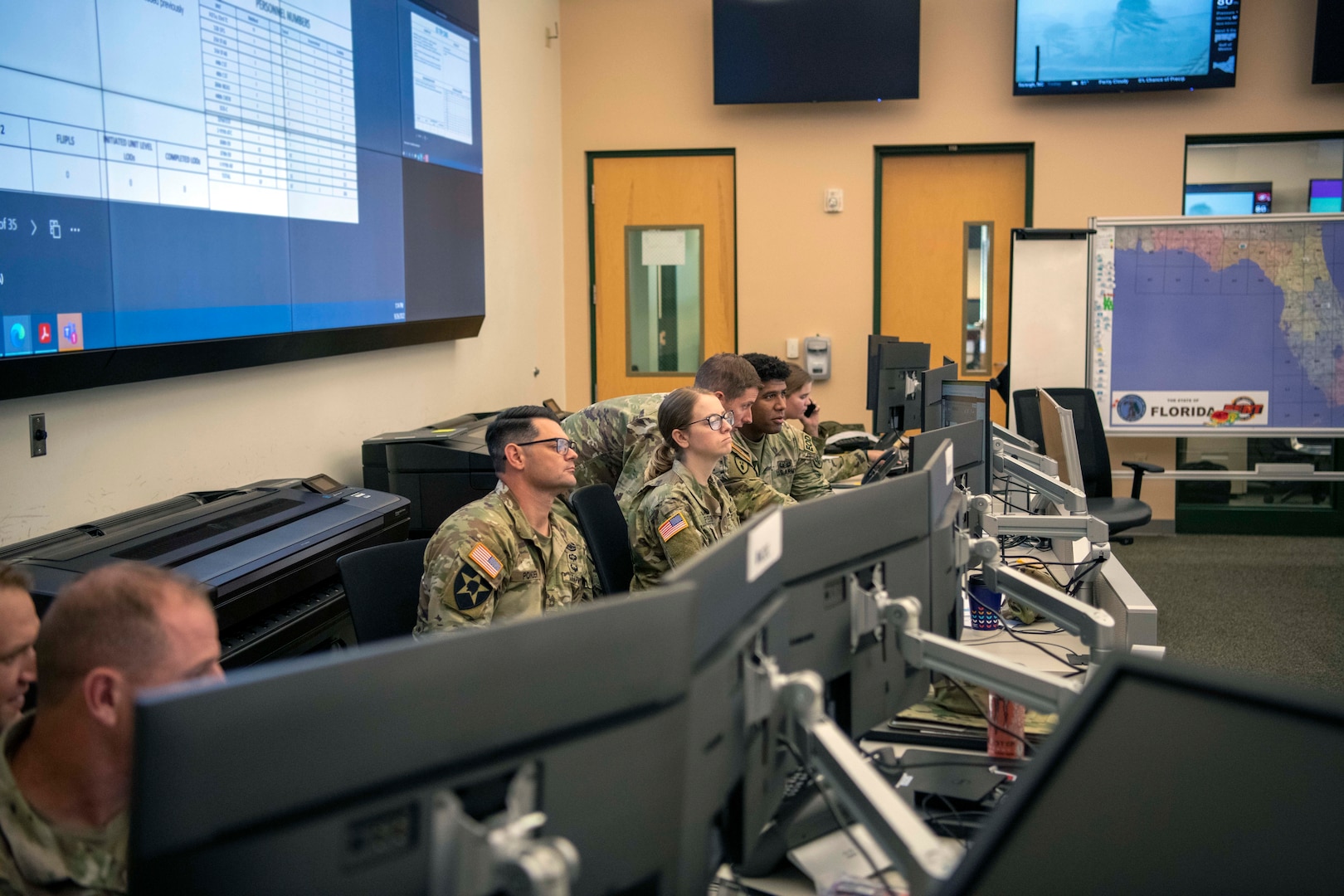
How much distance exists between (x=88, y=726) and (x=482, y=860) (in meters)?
0.52

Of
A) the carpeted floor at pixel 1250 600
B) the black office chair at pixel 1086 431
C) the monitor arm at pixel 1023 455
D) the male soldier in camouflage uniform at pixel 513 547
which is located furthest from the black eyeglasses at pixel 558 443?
the black office chair at pixel 1086 431

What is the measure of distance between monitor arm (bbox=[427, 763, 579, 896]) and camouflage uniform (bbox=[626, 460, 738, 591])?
1791mm

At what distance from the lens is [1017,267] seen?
5574 millimetres

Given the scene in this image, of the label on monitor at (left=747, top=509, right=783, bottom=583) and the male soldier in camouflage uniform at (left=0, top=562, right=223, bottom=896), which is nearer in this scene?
the male soldier in camouflage uniform at (left=0, top=562, right=223, bottom=896)

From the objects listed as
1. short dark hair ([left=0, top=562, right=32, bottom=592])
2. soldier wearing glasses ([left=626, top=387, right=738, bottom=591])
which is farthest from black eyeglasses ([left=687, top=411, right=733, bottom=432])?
short dark hair ([left=0, top=562, right=32, bottom=592])

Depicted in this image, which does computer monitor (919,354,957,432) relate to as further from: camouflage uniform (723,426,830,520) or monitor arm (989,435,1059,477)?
camouflage uniform (723,426,830,520)

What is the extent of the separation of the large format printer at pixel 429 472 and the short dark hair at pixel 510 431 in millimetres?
1022

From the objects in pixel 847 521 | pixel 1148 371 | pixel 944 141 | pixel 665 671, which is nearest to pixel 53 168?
pixel 847 521

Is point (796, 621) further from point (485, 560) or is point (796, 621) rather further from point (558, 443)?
point (558, 443)

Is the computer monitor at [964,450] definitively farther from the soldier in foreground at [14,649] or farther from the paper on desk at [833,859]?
the soldier in foreground at [14,649]

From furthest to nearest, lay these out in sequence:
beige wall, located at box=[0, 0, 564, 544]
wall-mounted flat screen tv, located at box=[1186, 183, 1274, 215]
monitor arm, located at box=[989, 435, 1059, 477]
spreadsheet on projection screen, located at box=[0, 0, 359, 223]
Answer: wall-mounted flat screen tv, located at box=[1186, 183, 1274, 215]
monitor arm, located at box=[989, 435, 1059, 477]
beige wall, located at box=[0, 0, 564, 544]
spreadsheet on projection screen, located at box=[0, 0, 359, 223]

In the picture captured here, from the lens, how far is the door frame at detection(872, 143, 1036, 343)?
237 inches

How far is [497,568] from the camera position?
230 cm

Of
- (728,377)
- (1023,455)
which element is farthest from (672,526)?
(1023,455)
